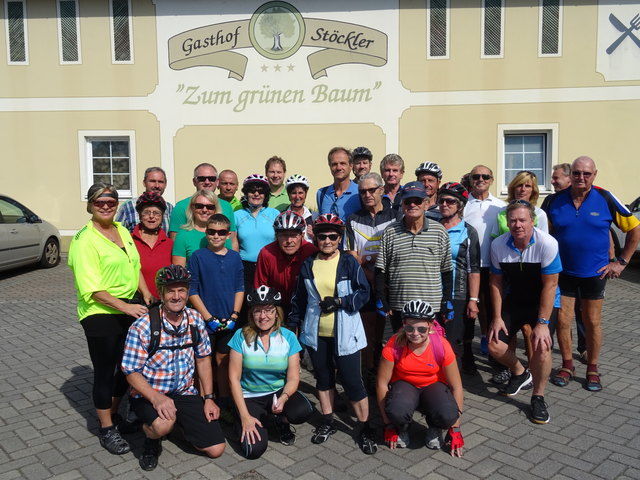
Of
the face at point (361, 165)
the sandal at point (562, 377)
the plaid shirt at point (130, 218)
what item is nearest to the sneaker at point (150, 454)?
the plaid shirt at point (130, 218)

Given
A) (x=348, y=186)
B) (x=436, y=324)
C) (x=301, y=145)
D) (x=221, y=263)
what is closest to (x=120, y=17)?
(x=301, y=145)

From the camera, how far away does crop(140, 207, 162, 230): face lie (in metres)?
4.33

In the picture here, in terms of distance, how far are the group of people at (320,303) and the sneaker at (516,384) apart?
0.09ft

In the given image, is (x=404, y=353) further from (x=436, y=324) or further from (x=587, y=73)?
(x=587, y=73)

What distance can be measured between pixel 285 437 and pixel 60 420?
2.01 metres

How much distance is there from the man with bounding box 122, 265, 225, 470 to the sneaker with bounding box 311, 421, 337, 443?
702 mm

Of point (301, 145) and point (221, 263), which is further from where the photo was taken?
point (301, 145)

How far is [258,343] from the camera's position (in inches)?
157

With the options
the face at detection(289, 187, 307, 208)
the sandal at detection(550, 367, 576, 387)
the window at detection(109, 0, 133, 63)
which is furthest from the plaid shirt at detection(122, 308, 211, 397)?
the window at detection(109, 0, 133, 63)

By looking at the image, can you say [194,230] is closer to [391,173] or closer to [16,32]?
[391,173]

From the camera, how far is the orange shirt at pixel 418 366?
152 inches

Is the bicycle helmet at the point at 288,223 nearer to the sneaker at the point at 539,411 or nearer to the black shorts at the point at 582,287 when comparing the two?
the sneaker at the point at 539,411

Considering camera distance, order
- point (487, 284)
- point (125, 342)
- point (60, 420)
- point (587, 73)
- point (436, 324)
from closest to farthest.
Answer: point (125, 342) < point (436, 324) < point (60, 420) < point (487, 284) < point (587, 73)

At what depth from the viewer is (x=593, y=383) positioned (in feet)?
15.9
